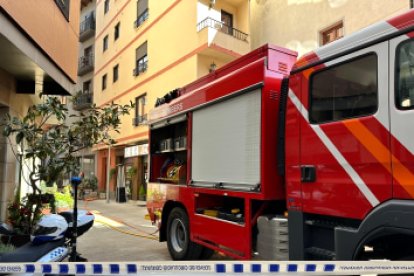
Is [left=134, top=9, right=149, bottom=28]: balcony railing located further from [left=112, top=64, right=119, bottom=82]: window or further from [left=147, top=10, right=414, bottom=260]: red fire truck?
[left=147, top=10, right=414, bottom=260]: red fire truck

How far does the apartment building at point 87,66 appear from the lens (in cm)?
3234

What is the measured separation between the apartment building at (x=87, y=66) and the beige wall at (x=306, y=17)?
19055 mm

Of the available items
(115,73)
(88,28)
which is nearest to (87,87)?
(88,28)

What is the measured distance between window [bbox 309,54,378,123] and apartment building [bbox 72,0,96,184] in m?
29.4

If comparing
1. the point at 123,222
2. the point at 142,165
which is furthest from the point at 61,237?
the point at 142,165

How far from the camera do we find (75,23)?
10070 millimetres

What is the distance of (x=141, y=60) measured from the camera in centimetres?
2328

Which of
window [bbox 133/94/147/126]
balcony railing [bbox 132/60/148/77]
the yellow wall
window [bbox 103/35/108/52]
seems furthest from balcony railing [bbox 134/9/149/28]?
window [bbox 103/35/108/52]

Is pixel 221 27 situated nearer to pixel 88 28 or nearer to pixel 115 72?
pixel 115 72

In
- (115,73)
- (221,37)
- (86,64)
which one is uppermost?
(86,64)

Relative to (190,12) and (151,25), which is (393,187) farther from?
(151,25)

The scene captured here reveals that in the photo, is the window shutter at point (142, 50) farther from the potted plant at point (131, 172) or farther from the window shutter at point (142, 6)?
the potted plant at point (131, 172)

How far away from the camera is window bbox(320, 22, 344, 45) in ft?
41.7

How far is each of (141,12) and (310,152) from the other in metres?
21.8
